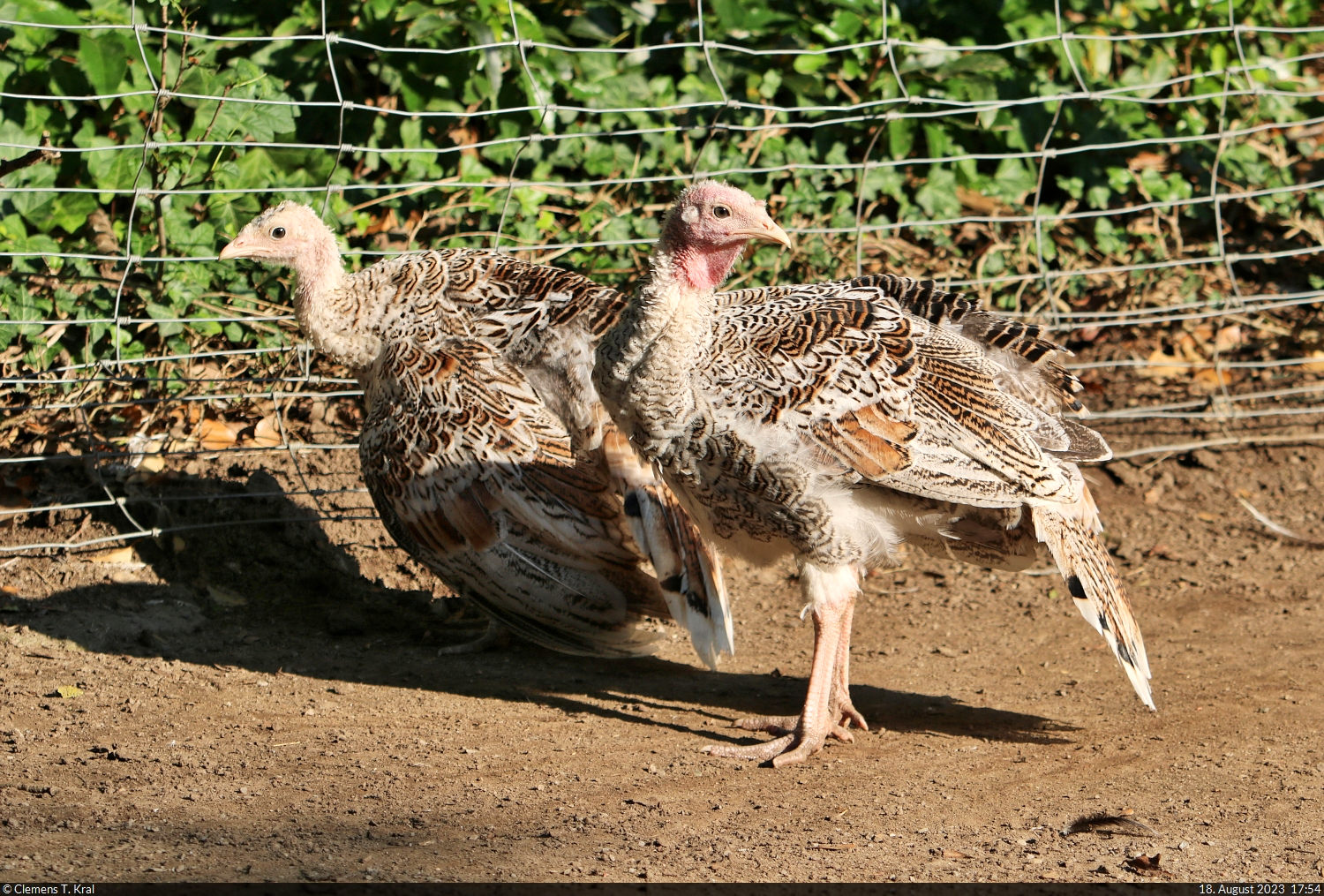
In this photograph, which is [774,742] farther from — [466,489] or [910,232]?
[910,232]

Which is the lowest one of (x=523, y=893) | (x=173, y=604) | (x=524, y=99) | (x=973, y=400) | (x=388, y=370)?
(x=173, y=604)

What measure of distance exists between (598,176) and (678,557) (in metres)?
2.81

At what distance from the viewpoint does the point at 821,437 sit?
3812mm

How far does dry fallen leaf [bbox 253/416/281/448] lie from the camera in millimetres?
5844

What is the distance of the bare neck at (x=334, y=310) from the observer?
15.6 feet

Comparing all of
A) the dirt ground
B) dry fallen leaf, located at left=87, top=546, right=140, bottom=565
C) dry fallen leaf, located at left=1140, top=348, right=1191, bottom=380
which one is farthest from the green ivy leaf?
dry fallen leaf, located at left=1140, top=348, right=1191, bottom=380

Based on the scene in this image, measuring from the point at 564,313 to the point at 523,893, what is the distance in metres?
2.37

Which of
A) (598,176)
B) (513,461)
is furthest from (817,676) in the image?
(598,176)

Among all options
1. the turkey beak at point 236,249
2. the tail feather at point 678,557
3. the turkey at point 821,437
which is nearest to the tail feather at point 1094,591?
the turkey at point 821,437

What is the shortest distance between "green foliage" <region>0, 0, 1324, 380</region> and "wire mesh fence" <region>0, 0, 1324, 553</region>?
2 centimetres

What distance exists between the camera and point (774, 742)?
4039 millimetres

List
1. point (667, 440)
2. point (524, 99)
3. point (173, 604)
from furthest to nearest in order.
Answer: point (524, 99)
point (173, 604)
point (667, 440)

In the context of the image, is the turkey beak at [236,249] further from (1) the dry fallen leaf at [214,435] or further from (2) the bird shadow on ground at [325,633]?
(1) the dry fallen leaf at [214,435]

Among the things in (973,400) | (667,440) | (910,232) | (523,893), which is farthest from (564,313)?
(910,232)
